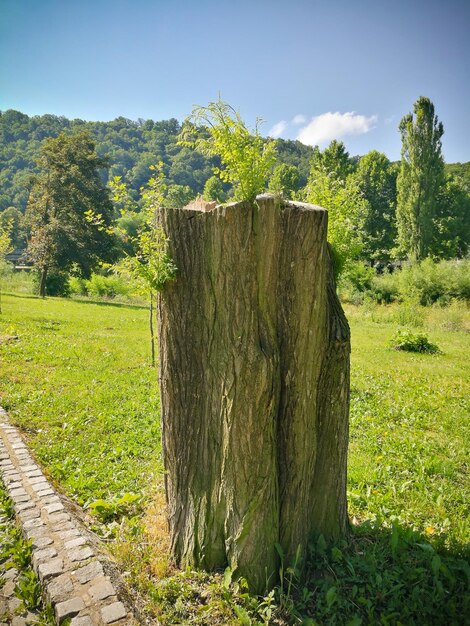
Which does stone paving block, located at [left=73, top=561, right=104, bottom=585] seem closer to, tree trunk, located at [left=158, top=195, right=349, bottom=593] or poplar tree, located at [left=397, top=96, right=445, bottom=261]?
tree trunk, located at [left=158, top=195, right=349, bottom=593]

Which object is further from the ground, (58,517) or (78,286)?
(78,286)

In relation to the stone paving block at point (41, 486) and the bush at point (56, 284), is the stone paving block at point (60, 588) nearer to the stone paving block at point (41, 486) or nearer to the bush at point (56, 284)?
the stone paving block at point (41, 486)

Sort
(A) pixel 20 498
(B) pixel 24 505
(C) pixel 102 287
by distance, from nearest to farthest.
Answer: (B) pixel 24 505 < (A) pixel 20 498 < (C) pixel 102 287

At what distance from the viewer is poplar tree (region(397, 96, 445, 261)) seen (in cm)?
3019

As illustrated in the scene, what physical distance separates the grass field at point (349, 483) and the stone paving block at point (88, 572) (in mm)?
182

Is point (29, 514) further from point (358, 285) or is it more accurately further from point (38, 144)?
point (38, 144)

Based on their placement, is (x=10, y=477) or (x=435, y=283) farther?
(x=435, y=283)

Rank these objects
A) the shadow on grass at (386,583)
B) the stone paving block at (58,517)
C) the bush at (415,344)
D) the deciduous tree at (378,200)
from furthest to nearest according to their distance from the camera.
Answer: the deciduous tree at (378,200) → the bush at (415,344) → the stone paving block at (58,517) → the shadow on grass at (386,583)

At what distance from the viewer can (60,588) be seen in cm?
263

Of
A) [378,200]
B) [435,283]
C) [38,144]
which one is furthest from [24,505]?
[38,144]

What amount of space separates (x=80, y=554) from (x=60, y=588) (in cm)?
33

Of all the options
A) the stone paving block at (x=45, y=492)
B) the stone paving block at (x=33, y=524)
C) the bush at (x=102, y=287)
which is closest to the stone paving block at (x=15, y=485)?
the stone paving block at (x=45, y=492)

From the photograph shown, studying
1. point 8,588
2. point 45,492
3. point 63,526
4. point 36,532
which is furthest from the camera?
point 45,492

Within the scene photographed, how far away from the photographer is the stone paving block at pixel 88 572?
273cm
